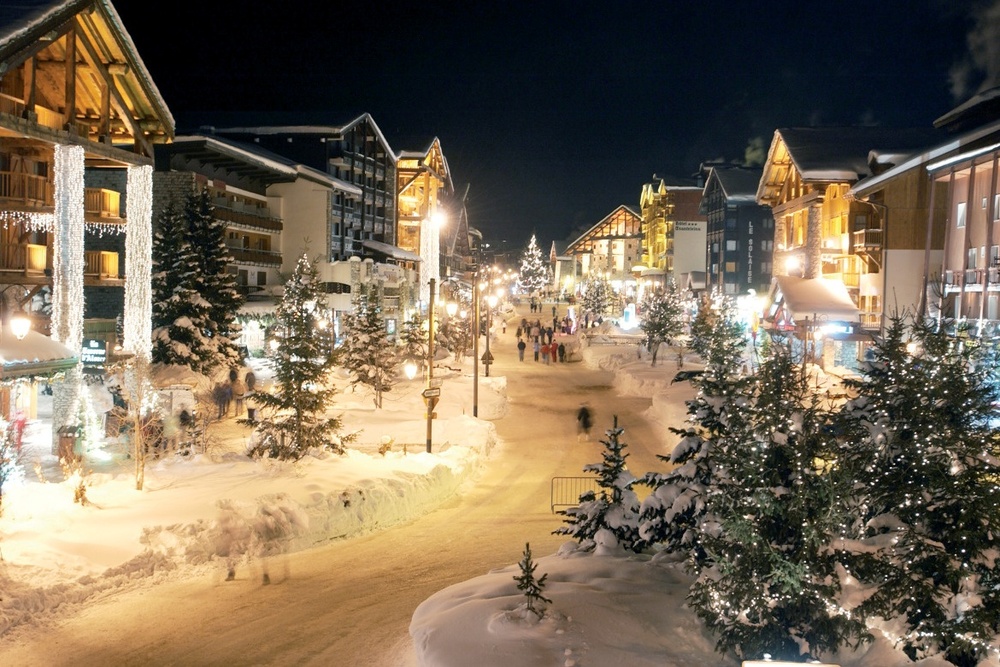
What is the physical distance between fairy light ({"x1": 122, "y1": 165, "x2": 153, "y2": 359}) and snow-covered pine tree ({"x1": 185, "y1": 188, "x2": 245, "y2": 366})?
6.84 meters

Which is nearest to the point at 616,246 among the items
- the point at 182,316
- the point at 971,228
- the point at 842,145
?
the point at 842,145

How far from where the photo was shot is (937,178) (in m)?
31.3

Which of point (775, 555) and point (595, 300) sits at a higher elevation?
point (595, 300)

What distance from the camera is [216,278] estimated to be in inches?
1229

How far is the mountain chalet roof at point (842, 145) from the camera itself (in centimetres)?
4203

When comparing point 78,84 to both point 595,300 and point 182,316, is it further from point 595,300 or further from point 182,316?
point 595,300

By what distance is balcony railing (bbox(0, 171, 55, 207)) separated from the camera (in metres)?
20.6

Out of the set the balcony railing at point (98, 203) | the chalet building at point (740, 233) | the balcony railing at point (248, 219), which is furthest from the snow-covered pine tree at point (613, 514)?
the chalet building at point (740, 233)

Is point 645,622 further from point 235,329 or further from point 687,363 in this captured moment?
point 687,363

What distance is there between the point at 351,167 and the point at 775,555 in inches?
2088

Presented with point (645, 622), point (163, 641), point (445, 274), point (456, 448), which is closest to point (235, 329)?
point (456, 448)

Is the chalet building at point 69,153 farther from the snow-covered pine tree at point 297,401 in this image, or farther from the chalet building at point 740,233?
the chalet building at point 740,233

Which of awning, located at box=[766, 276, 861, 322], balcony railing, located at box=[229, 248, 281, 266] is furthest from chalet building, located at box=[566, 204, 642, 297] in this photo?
awning, located at box=[766, 276, 861, 322]

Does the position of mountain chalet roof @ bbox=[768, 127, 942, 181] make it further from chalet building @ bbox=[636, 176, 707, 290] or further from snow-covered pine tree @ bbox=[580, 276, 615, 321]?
chalet building @ bbox=[636, 176, 707, 290]
